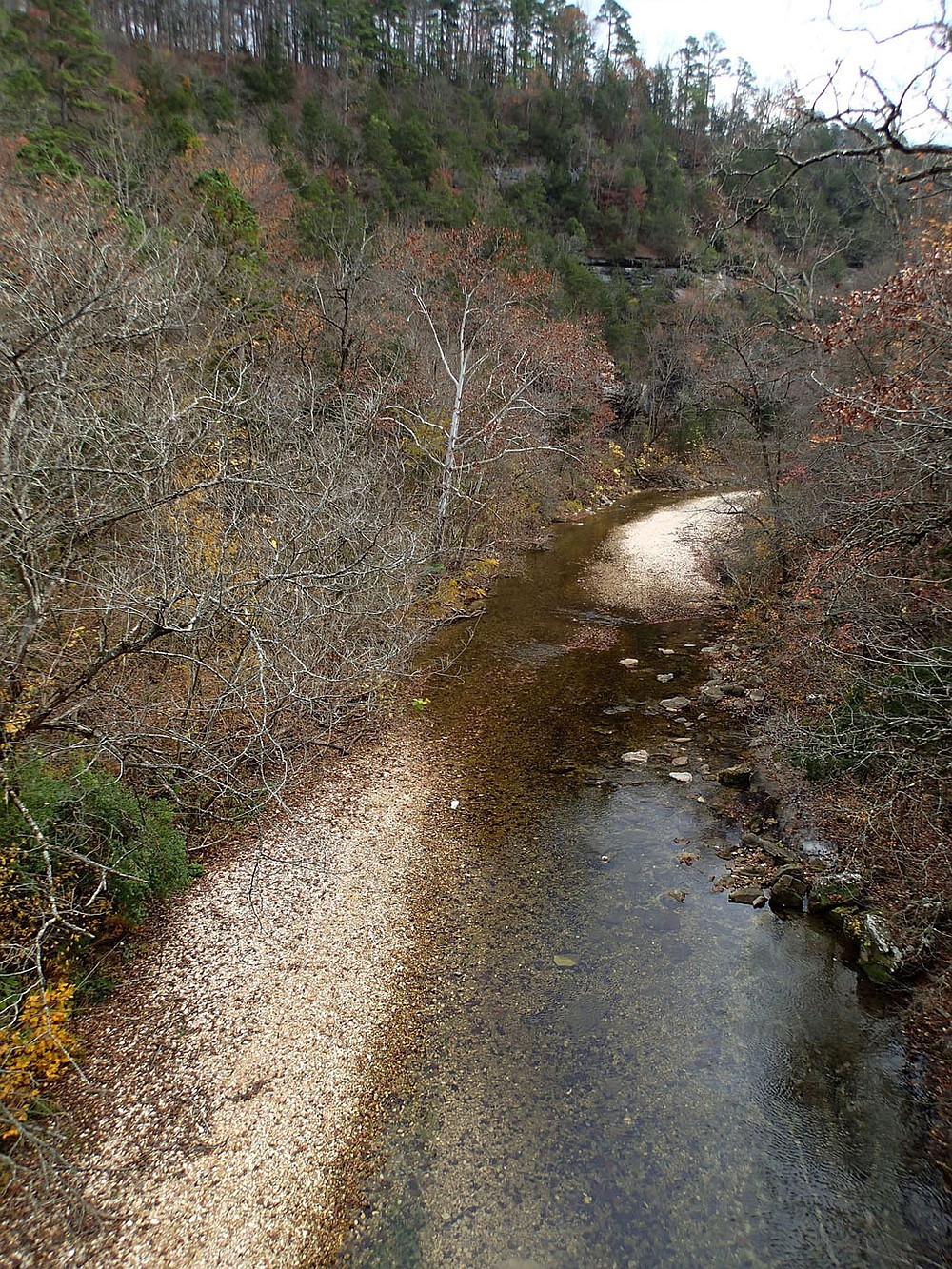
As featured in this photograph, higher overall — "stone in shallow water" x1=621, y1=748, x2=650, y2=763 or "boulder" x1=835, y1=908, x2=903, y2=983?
"boulder" x1=835, y1=908, x2=903, y2=983

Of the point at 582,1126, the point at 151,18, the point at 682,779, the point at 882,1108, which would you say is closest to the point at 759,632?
the point at 682,779

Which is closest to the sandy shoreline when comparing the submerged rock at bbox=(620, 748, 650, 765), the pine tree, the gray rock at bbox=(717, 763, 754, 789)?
the submerged rock at bbox=(620, 748, 650, 765)

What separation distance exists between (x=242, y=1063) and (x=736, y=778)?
6.30 meters

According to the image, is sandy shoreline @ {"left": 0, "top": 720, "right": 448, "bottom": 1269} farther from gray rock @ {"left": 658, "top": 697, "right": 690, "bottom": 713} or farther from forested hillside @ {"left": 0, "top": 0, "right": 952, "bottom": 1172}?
gray rock @ {"left": 658, "top": 697, "right": 690, "bottom": 713}

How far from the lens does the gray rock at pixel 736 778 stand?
8.20 m

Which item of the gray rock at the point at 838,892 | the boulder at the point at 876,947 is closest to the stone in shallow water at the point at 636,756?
the gray rock at the point at 838,892

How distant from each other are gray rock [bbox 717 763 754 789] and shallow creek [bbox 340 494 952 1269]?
0.29 m

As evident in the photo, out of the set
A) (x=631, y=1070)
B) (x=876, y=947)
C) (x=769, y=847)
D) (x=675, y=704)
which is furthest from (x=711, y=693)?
(x=631, y=1070)

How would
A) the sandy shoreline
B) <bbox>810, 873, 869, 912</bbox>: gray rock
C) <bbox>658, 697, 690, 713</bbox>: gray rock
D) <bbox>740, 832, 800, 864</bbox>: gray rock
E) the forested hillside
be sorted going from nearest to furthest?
the sandy shoreline → the forested hillside → <bbox>810, 873, 869, 912</bbox>: gray rock → <bbox>740, 832, 800, 864</bbox>: gray rock → <bbox>658, 697, 690, 713</bbox>: gray rock

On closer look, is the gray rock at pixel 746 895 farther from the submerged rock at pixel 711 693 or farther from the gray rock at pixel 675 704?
the submerged rock at pixel 711 693

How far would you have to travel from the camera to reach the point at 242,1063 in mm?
4641

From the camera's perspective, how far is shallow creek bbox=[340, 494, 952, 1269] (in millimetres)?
3746

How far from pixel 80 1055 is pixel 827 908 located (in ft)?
20.6

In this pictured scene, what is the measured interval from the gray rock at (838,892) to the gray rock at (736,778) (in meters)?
2.06
